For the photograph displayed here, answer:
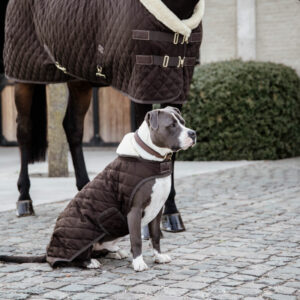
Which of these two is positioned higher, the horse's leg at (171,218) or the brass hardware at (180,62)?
the brass hardware at (180,62)

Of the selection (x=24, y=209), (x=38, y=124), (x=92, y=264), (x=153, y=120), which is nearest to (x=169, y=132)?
(x=153, y=120)

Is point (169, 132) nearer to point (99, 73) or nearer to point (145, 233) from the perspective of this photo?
point (145, 233)

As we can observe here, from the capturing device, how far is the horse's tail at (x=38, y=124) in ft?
19.9

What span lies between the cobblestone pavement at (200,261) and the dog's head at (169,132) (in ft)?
2.42

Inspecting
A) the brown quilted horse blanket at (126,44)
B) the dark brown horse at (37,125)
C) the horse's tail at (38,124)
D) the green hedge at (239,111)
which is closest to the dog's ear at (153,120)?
the brown quilted horse blanket at (126,44)

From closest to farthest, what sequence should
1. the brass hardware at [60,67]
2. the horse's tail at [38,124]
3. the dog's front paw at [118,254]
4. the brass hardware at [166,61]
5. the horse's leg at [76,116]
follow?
the dog's front paw at [118,254], the brass hardware at [166,61], the brass hardware at [60,67], the horse's leg at [76,116], the horse's tail at [38,124]

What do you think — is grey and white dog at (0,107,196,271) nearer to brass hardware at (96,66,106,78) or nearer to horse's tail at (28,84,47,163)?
brass hardware at (96,66,106,78)

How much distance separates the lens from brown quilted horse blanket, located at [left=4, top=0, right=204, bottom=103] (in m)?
4.40

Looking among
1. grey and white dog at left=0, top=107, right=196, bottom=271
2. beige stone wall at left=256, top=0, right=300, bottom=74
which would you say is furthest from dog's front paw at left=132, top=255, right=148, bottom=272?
beige stone wall at left=256, top=0, right=300, bottom=74

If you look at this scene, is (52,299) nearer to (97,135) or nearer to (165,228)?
(165,228)

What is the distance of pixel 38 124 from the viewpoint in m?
6.11

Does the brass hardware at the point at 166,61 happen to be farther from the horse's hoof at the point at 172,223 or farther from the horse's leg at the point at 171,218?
the horse's hoof at the point at 172,223

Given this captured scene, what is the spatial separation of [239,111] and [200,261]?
6.67 m

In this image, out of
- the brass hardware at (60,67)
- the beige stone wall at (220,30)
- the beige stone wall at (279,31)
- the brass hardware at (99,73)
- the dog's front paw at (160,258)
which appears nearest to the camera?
the dog's front paw at (160,258)
